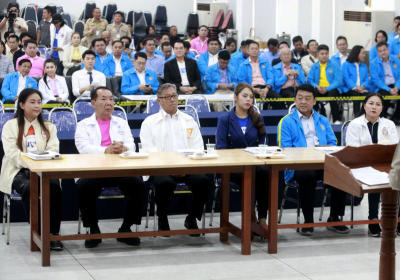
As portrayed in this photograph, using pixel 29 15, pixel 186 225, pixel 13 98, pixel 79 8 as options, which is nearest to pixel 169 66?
pixel 13 98

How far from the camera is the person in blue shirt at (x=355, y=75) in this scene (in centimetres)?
1059

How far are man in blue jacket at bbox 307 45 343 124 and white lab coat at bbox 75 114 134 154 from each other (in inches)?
206

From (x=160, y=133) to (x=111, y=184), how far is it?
65 centimetres

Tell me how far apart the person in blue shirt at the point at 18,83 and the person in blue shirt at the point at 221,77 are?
2.26 meters

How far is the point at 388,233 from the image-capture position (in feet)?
11.0

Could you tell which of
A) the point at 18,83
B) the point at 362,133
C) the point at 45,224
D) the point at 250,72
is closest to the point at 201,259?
the point at 45,224

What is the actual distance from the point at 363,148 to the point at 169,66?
661cm

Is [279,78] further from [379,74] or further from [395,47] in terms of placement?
[395,47]

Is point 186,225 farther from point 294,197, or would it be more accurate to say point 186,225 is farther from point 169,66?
point 169,66

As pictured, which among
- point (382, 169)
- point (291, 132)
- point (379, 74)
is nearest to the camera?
point (382, 169)

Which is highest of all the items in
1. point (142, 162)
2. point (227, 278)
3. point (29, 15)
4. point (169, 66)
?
point (29, 15)

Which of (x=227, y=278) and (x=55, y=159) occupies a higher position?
(x=55, y=159)

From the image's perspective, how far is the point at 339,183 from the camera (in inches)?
128

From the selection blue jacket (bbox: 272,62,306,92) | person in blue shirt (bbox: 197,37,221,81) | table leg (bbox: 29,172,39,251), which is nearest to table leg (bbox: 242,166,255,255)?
table leg (bbox: 29,172,39,251)
